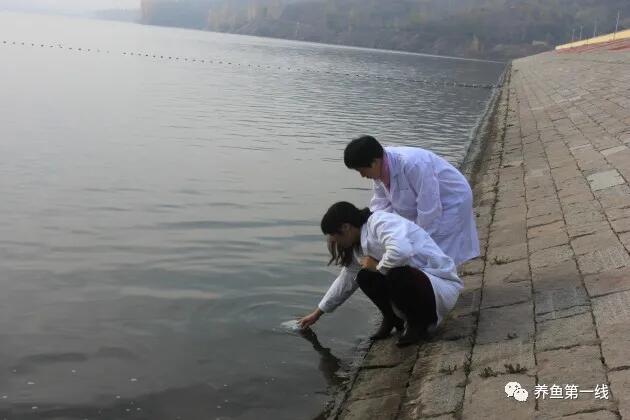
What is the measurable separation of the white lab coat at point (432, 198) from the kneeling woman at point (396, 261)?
16.5 inches

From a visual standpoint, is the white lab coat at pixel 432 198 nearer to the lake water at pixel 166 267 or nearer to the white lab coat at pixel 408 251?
the white lab coat at pixel 408 251

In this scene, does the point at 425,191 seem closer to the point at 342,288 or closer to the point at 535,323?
the point at 342,288

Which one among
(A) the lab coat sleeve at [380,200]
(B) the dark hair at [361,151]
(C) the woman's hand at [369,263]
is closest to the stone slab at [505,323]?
(C) the woman's hand at [369,263]

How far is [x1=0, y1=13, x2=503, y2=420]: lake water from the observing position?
5.18 metres

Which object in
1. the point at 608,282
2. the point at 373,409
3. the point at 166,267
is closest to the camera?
the point at 373,409

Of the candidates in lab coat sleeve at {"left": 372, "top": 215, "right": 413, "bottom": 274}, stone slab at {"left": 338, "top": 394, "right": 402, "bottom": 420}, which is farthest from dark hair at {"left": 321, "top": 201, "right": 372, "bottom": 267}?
stone slab at {"left": 338, "top": 394, "right": 402, "bottom": 420}

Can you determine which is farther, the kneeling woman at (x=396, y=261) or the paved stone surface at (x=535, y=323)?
the kneeling woman at (x=396, y=261)

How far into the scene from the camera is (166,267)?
7.89 m

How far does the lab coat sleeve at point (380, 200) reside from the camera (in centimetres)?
550

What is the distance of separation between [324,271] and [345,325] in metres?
1.72

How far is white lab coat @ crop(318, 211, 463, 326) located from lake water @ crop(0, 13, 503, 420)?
1228 mm

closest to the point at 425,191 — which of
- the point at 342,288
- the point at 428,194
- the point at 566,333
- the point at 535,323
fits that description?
the point at 428,194

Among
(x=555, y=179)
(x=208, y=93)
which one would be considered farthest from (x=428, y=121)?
(x=555, y=179)

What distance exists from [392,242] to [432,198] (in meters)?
0.86
